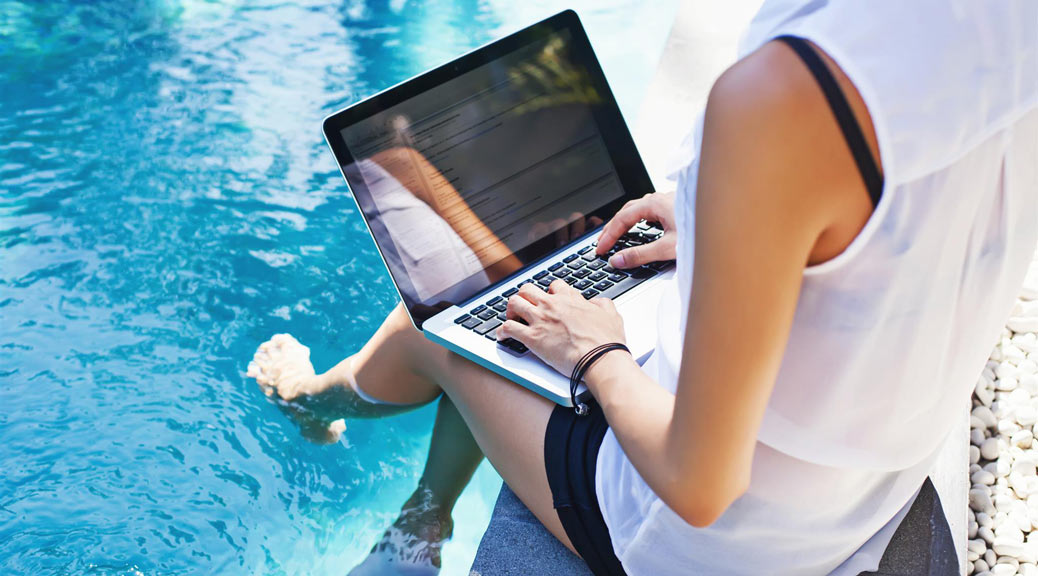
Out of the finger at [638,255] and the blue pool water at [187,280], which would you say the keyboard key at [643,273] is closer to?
the finger at [638,255]

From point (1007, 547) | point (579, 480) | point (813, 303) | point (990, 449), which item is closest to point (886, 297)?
point (813, 303)

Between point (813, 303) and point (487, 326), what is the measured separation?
23.5 inches

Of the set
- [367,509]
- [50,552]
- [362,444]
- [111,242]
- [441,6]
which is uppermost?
[441,6]

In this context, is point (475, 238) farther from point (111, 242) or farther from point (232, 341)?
point (111, 242)

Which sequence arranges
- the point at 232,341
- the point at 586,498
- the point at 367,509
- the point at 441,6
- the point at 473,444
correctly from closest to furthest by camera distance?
the point at 586,498 < the point at 473,444 < the point at 367,509 < the point at 232,341 < the point at 441,6

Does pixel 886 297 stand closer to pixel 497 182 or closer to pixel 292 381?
pixel 497 182

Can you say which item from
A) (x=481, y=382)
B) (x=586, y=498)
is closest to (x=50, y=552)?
(x=481, y=382)

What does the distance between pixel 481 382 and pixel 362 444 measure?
2.76 ft

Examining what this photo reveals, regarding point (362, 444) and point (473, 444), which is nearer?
point (473, 444)

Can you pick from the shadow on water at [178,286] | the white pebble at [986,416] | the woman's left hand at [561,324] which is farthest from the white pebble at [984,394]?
the shadow on water at [178,286]

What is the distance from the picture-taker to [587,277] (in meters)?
1.29

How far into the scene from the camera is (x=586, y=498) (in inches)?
41.1

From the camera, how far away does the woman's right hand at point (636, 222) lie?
127 centimetres

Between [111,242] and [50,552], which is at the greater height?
[111,242]
